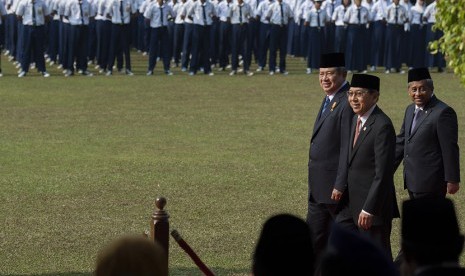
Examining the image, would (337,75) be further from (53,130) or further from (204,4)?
(204,4)

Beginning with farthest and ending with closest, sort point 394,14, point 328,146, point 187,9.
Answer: point 394,14 → point 187,9 → point 328,146

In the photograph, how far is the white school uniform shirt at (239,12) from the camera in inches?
1439

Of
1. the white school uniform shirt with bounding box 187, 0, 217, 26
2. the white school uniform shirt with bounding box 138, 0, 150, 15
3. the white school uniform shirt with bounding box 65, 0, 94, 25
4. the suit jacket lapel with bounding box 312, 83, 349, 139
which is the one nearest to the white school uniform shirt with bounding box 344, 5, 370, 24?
the white school uniform shirt with bounding box 187, 0, 217, 26

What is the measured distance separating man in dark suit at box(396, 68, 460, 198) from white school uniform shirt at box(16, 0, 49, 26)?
77.5 ft

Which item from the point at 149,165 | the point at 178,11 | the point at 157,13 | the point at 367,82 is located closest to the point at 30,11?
the point at 157,13

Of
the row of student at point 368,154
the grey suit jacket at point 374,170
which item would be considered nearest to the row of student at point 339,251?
the grey suit jacket at point 374,170

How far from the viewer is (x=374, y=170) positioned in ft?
32.9

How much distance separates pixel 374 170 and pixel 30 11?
2461 cm

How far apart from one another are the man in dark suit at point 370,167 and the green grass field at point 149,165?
151 cm

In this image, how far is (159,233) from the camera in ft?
29.2

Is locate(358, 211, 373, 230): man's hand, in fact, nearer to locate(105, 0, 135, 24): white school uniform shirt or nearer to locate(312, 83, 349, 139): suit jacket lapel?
locate(312, 83, 349, 139): suit jacket lapel

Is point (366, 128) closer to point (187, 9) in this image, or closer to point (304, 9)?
point (187, 9)

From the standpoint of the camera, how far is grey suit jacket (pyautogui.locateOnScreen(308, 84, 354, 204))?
416 inches

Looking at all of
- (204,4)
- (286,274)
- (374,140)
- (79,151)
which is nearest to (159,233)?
(374,140)
